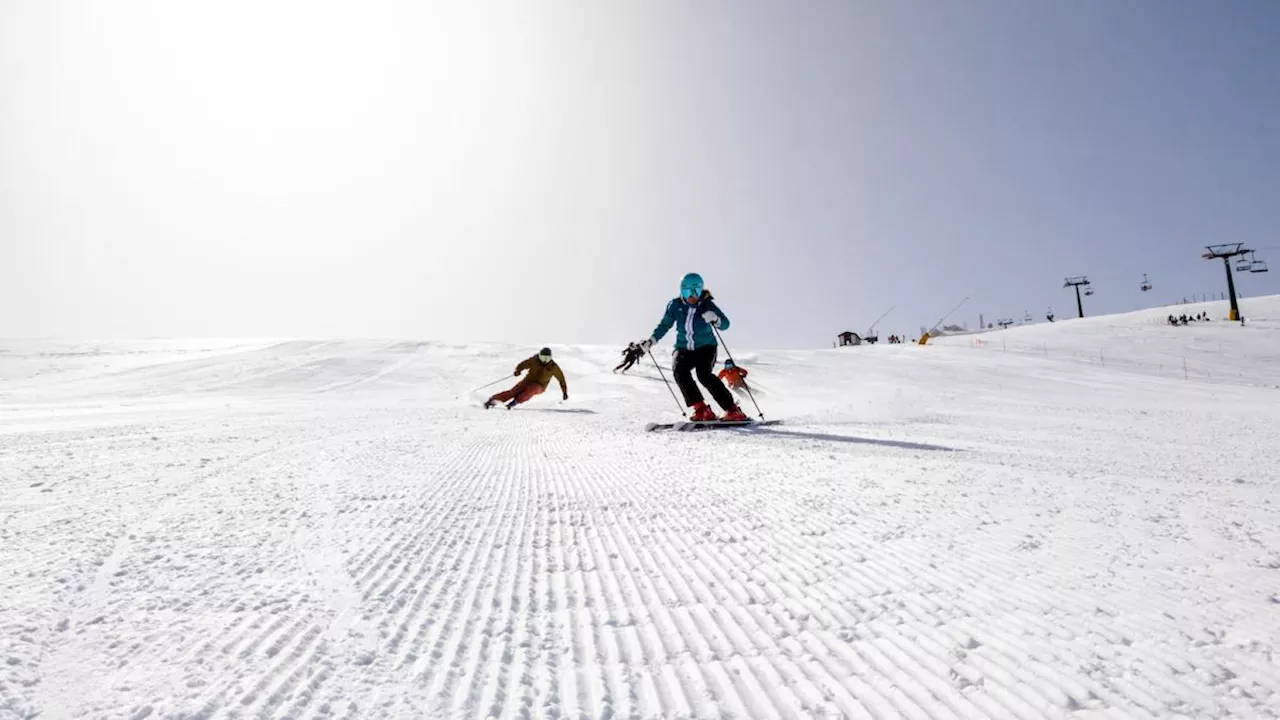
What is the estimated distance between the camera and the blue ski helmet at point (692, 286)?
938 cm

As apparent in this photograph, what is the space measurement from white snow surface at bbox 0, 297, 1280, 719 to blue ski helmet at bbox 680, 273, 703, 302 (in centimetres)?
403

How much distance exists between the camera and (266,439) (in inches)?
237

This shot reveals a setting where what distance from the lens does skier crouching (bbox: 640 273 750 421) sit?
9.05m

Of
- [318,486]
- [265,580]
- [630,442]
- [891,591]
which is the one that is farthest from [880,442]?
[265,580]

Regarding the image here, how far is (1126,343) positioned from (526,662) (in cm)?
3945

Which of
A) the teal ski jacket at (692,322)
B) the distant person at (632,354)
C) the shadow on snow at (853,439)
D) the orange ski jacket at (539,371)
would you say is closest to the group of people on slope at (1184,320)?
the distant person at (632,354)

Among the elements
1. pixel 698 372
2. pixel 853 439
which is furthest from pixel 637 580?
pixel 698 372

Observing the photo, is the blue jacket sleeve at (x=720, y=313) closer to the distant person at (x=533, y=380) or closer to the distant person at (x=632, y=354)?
the distant person at (x=632, y=354)

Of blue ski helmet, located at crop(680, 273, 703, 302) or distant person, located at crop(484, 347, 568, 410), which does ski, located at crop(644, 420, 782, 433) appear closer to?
blue ski helmet, located at crop(680, 273, 703, 302)

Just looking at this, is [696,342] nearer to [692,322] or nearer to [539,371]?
[692,322]

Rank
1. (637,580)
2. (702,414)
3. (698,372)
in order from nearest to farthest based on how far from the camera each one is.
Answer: (637,580) → (702,414) → (698,372)

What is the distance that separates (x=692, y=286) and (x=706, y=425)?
237 cm

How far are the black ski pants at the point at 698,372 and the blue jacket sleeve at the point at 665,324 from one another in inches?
19.2

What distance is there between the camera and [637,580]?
87.0 inches
